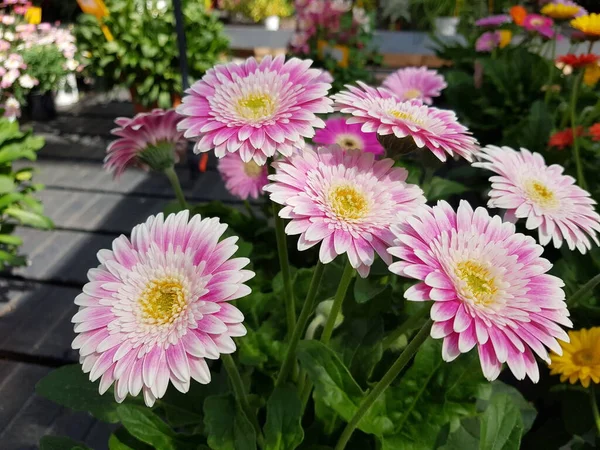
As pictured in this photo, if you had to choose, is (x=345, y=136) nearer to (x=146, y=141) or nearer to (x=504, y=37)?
(x=146, y=141)

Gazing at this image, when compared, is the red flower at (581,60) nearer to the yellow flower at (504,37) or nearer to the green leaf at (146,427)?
the yellow flower at (504,37)

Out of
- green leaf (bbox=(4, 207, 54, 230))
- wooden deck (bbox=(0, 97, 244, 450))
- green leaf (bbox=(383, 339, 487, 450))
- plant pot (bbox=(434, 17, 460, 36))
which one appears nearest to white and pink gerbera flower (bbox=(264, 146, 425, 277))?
green leaf (bbox=(383, 339, 487, 450))

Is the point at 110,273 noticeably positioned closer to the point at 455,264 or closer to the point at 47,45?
the point at 455,264

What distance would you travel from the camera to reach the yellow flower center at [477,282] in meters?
0.41

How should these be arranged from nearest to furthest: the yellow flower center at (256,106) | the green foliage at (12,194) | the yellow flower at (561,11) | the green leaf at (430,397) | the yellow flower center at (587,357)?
the yellow flower center at (256,106), the green leaf at (430,397), the yellow flower center at (587,357), the green foliage at (12,194), the yellow flower at (561,11)

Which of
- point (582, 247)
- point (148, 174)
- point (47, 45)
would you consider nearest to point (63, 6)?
point (47, 45)

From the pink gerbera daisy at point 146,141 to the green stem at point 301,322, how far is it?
1.01 feet

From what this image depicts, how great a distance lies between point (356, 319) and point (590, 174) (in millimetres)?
789

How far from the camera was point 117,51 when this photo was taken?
6.48ft

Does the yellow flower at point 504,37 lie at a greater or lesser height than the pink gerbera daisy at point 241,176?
greater

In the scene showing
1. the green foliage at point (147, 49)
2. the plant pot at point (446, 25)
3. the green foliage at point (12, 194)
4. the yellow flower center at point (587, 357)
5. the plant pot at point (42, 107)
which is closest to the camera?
the yellow flower center at point (587, 357)

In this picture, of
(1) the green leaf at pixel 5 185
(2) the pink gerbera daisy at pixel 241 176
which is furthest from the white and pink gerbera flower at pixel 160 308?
(1) the green leaf at pixel 5 185

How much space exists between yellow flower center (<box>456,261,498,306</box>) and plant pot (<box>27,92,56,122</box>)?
2.30m

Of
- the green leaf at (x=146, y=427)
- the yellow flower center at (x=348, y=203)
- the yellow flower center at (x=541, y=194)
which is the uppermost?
the yellow flower center at (x=348, y=203)
